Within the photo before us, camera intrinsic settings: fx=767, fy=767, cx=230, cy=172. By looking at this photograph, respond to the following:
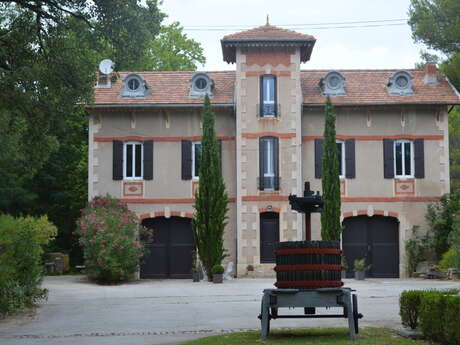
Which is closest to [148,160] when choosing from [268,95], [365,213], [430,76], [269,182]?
[269,182]

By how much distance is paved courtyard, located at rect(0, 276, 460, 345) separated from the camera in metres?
12.0

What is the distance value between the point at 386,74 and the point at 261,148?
244 inches

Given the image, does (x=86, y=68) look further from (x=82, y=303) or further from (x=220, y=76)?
(x=220, y=76)

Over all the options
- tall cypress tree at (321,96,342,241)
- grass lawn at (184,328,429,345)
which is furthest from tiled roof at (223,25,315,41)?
grass lawn at (184,328,429,345)

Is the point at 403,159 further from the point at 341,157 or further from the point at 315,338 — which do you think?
the point at 315,338

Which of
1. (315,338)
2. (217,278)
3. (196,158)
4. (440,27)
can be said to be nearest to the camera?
(315,338)

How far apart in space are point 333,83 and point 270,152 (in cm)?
371

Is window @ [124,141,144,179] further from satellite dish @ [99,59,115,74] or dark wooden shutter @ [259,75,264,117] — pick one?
dark wooden shutter @ [259,75,264,117]

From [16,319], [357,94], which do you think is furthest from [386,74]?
[16,319]

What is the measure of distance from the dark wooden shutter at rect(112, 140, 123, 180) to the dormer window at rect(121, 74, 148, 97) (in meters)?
1.90

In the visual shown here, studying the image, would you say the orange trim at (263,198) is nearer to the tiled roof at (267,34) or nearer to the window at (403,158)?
the window at (403,158)

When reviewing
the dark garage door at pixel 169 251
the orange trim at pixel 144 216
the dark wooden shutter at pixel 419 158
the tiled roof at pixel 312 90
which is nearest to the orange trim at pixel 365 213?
the dark wooden shutter at pixel 419 158

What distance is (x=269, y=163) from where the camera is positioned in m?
28.4

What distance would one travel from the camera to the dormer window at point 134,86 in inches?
1151
